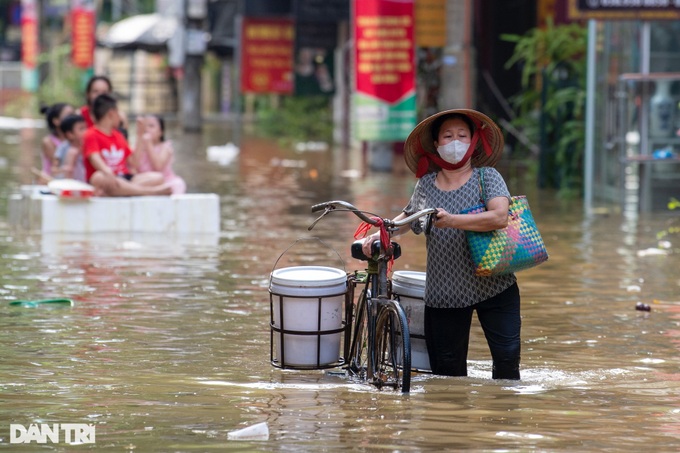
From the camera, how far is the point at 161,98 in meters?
58.4

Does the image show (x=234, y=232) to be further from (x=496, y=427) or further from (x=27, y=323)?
(x=496, y=427)

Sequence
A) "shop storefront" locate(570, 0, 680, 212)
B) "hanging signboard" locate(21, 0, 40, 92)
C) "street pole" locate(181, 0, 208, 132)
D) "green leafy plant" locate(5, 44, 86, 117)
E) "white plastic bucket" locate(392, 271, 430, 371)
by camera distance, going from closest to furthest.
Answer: "white plastic bucket" locate(392, 271, 430, 371) → "shop storefront" locate(570, 0, 680, 212) → "street pole" locate(181, 0, 208, 132) → "green leafy plant" locate(5, 44, 86, 117) → "hanging signboard" locate(21, 0, 40, 92)

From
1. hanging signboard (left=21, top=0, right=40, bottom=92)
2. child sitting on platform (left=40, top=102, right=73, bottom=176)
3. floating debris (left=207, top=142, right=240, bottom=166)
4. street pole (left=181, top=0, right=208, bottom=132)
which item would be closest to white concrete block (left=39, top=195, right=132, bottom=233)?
child sitting on platform (left=40, top=102, right=73, bottom=176)

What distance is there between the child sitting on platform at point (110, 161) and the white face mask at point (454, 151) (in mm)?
7390

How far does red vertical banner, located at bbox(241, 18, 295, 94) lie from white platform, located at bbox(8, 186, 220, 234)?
70.5ft

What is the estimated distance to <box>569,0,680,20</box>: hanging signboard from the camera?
1684cm

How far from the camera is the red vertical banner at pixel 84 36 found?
171ft

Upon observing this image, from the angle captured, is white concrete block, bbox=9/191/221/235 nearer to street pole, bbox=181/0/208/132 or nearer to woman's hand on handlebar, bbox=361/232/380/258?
woman's hand on handlebar, bbox=361/232/380/258

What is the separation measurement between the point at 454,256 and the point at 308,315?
80 cm

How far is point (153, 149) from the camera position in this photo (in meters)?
15.5

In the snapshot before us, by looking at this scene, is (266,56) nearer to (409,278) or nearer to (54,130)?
(54,130)

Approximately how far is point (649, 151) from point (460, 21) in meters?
6.99

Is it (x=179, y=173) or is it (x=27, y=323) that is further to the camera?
(x=179, y=173)

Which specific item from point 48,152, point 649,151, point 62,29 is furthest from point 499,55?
point 62,29
